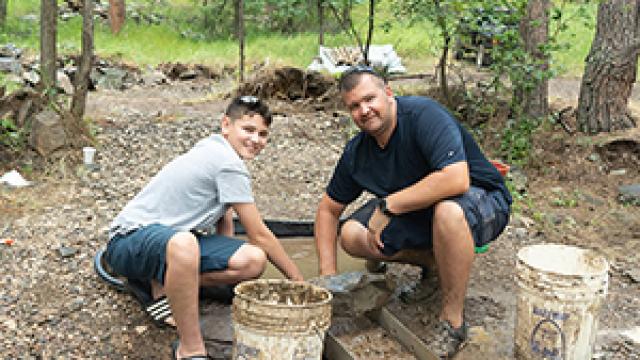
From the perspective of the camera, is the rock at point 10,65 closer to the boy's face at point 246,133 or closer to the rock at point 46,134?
the rock at point 46,134

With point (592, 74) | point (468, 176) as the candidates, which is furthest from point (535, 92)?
point (468, 176)

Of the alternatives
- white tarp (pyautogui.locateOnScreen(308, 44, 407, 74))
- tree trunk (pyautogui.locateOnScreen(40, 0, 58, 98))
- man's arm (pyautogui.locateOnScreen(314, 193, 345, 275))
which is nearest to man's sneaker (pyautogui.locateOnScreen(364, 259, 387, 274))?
man's arm (pyautogui.locateOnScreen(314, 193, 345, 275))

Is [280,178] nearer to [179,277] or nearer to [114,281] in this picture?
[114,281]

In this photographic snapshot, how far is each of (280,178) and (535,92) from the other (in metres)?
2.82

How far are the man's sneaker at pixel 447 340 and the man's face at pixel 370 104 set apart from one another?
0.96 m

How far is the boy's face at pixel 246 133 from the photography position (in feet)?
10.6

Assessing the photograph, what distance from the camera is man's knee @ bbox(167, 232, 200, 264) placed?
284 centimetres

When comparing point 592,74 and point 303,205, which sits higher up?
point 592,74

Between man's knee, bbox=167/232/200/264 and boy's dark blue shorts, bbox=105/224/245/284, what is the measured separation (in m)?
0.06

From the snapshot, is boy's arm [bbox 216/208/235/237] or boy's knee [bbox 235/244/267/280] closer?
boy's knee [bbox 235/244/267/280]

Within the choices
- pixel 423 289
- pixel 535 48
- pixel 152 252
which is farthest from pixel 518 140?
pixel 152 252

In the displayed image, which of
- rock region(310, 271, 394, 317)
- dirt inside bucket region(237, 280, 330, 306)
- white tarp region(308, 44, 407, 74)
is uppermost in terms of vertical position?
white tarp region(308, 44, 407, 74)

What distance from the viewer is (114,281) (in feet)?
12.1

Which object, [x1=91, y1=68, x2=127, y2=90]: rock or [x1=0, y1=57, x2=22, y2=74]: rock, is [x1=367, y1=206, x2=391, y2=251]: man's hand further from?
[x1=91, y1=68, x2=127, y2=90]: rock
